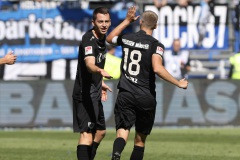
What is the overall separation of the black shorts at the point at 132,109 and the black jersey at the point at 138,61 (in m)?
0.08

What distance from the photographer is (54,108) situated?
19609 mm

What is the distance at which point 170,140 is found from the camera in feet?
53.6

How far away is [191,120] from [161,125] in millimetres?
780

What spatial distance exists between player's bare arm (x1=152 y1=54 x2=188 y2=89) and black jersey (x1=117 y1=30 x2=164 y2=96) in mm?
88

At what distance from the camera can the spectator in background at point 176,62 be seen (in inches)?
880

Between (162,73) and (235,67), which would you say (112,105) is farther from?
(162,73)

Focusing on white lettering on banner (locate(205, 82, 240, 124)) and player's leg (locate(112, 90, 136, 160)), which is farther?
white lettering on banner (locate(205, 82, 240, 124))

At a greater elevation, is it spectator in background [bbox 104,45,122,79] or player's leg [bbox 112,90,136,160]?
player's leg [bbox 112,90,136,160]

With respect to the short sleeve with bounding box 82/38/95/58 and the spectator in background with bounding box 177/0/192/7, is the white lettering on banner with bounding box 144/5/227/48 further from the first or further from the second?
the short sleeve with bounding box 82/38/95/58


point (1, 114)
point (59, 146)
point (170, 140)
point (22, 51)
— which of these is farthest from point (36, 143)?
point (22, 51)

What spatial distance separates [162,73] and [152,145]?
19.9 ft

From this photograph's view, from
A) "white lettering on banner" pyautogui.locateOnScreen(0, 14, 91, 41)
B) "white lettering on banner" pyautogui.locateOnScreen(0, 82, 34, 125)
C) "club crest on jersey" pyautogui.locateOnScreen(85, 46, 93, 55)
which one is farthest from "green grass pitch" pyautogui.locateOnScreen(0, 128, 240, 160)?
"white lettering on banner" pyautogui.locateOnScreen(0, 14, 91, 41)

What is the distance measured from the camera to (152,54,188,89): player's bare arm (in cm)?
921

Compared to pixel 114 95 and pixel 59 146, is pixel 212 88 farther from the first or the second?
pixel 59 146
